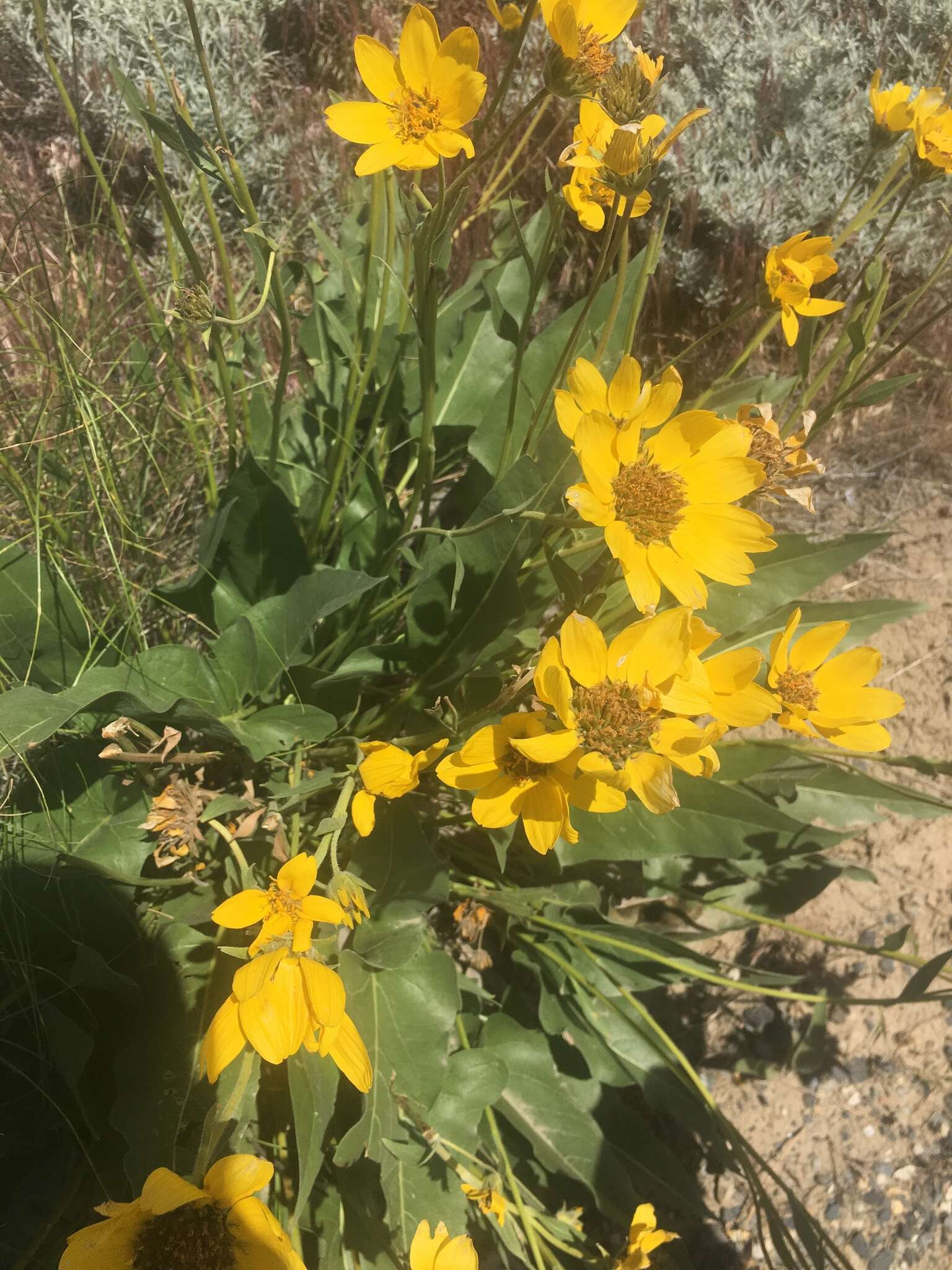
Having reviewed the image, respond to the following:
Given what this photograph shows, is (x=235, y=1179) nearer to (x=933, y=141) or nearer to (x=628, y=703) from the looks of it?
(x=628, y=703)

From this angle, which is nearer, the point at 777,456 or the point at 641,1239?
the point at 777,456

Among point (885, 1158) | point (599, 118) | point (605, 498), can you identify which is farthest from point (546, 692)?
point (885, 1158)

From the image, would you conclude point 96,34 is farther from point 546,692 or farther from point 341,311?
point 546,692

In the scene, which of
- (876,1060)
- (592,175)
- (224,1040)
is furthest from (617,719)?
(876,1060)

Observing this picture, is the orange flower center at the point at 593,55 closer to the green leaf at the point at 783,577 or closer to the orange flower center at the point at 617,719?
the orange flower center at the point at 617,719

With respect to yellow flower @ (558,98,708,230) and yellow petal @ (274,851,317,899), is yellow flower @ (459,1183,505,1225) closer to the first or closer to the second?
yellow petal @ (274,851,317,899)

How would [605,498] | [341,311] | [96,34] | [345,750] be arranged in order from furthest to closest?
[96,34]
[341,311]
[345,750]
[605,498]

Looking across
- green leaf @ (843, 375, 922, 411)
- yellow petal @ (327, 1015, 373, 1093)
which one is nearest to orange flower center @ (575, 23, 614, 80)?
green leaf @ (843, 375, 922, 411)
